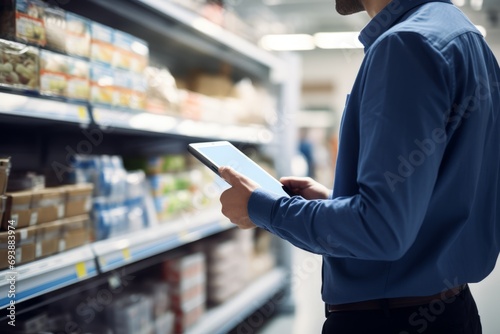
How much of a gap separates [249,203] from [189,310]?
5.45ft

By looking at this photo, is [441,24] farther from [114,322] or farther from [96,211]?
[114,322]

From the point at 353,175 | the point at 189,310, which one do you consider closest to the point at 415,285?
the point at 353,175

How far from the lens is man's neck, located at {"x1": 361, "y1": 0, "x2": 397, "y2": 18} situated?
3.65 ft

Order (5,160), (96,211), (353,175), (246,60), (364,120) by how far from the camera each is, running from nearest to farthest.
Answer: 1. (364,120)
2. (353,175)
3. (5,160)
4. (96,211)
5. (246,60)

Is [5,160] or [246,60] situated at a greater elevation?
[246,60]

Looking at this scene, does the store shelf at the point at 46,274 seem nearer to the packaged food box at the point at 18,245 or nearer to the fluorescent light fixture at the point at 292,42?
the packaged food box at the point at 18,245

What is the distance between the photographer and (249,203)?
1.07m

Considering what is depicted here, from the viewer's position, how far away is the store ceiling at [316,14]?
724 centimetres

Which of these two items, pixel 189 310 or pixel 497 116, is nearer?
pixel 497 116

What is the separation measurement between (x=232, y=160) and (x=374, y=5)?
54cm

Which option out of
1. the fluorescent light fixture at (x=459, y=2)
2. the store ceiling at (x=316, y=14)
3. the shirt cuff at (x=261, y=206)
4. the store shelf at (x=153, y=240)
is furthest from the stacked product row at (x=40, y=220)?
the fluorescent light fixture at (x=459, y=2)

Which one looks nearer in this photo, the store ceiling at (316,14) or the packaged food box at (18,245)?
the packaged food box at (18,245)

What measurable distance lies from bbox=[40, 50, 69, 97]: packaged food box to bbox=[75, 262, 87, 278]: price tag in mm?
580

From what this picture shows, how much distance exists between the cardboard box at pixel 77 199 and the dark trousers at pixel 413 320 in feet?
3.37
